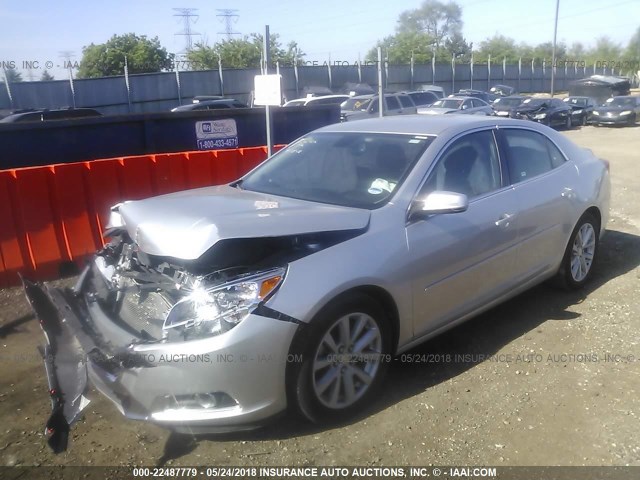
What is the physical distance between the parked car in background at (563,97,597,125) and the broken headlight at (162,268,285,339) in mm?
28533

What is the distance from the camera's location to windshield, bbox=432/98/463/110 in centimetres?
2381

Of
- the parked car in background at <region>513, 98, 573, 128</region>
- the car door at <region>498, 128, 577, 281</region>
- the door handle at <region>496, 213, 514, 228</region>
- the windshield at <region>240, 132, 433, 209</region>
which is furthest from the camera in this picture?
the parked car in background at <region>513, 98, 573, 128</region>

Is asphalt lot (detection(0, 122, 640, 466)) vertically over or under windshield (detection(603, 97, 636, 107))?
over

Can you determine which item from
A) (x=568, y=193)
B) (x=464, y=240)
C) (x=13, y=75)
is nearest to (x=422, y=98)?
(x=13, y=75)

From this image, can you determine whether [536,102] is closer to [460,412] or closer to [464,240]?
[464,240]

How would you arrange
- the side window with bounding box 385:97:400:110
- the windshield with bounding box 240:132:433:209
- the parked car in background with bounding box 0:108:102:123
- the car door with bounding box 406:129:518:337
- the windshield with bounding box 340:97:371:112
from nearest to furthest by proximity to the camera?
the car door with bounding box 406:129:518:337 → the windshield with bounding box 240:132:433:209 → the parked car in background with bounding box 0:108:102:123 → the windshield with bounding box 340:97:371:112 → the side window with bounding box 385:97:400:110

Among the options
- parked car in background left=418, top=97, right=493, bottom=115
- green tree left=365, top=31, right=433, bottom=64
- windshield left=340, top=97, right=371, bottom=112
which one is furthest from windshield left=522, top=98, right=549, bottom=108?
green tree left=365, top=31, right=433, bottom=64

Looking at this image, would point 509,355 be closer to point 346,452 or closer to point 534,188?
point 534,188

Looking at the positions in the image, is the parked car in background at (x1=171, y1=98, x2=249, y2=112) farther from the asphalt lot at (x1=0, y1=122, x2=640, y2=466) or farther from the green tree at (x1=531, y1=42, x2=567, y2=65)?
the green tree at (x1=531, y1=42, x2=567, y2=65)

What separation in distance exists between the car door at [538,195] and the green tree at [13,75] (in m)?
24.0

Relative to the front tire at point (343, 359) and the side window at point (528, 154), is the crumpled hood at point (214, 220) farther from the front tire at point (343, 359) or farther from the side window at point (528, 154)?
the side window at point (528, 154)

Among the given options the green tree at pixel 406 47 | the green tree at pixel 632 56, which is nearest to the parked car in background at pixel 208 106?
the green tree at pixel 406 47

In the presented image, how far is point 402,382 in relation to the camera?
3.88 metres

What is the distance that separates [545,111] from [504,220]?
23.6 m
